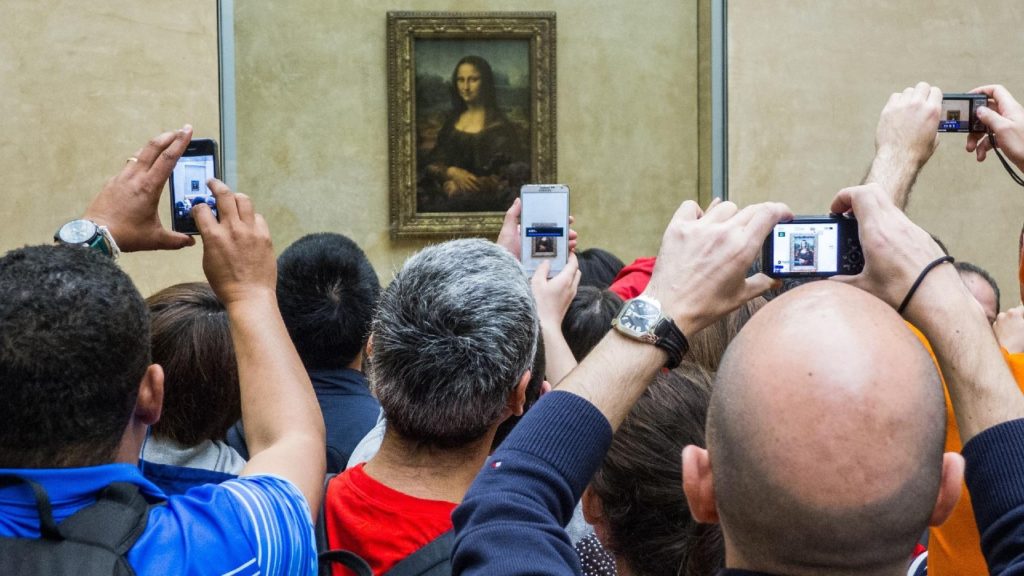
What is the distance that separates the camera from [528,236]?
500 centimetres

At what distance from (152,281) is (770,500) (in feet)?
27.4

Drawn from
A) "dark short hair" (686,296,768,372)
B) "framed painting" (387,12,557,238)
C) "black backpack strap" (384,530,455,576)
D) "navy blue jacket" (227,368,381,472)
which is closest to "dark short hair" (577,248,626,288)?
"navy blue jacket" (227,368,381,472)

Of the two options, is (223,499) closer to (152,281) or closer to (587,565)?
(587,565)

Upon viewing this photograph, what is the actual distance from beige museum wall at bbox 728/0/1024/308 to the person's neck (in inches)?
333

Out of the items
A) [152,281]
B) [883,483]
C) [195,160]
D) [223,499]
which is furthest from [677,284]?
[152,281]

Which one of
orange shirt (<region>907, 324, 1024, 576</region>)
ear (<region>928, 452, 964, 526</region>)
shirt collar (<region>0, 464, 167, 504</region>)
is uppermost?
ear (<region>928, 452, 964, 526</region>)

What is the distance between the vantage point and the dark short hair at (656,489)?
2.16m

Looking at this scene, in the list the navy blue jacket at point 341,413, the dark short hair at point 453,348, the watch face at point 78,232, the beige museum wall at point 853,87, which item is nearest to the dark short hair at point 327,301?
the navy blue jacket at point 341,413

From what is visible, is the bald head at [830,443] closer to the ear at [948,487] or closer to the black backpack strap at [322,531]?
the ear at [948,487]

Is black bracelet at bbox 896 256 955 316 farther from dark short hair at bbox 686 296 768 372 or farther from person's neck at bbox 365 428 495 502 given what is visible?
dark short hair at bbox 686 296 768 372

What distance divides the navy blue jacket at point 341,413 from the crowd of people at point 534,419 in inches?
24.9

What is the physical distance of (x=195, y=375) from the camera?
2.98 meters

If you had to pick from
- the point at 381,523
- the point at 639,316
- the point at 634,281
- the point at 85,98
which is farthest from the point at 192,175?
the point at 85,98

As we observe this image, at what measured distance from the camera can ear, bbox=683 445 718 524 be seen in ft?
5.06
